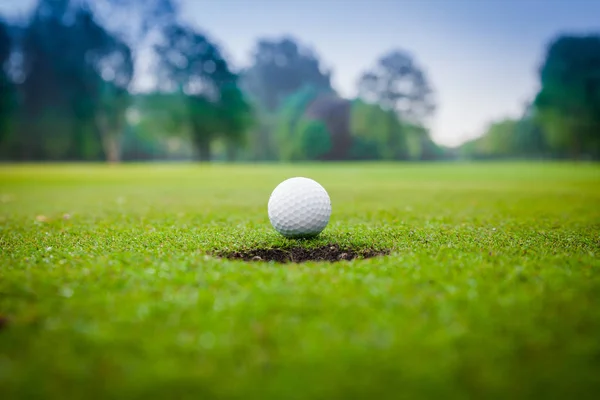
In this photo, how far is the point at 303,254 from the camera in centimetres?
445

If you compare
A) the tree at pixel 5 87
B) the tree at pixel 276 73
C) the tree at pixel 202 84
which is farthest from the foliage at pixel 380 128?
the tree at pixel 5 87

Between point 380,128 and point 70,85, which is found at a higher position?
point 70,85

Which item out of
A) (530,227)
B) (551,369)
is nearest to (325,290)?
(551,369)

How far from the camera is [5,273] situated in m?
3.60

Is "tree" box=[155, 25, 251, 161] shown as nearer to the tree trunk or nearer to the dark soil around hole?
the tree trunk

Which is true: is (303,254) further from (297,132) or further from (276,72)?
(276,72)

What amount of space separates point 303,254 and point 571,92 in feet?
173

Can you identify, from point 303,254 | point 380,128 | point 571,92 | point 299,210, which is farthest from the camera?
point 380,128

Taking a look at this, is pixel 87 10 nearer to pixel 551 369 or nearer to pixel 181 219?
pixel 181 219

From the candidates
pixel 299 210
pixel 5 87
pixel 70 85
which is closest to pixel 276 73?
pixel 70 85

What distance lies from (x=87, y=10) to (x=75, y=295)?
5193cm

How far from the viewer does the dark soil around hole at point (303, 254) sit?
4219 millimetres

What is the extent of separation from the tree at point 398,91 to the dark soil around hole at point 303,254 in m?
53.4

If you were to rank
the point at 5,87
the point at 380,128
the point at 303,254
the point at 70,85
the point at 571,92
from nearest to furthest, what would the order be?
the point at 303,254, the point at 5,87, the point at 571,92, the point at 70,85, the point at 380,128
